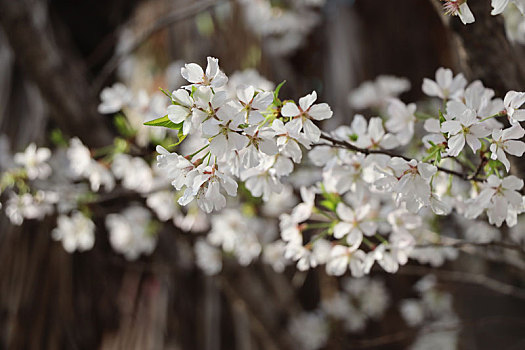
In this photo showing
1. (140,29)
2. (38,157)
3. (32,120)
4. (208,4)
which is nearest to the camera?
(38,157)

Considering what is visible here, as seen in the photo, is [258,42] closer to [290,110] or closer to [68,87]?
[68,87]

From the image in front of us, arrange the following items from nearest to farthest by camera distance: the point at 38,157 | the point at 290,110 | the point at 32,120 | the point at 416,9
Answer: the point at 290,110
the point at 38,157
the point at 32,120
the point at 416,9

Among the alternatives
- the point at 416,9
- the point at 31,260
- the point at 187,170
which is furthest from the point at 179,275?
the point at 416,9

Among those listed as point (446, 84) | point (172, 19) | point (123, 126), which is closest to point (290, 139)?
point (446, 84)

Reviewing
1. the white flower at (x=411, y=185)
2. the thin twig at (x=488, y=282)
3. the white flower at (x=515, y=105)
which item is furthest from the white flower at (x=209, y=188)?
the thin twig at (x=488, y=282)

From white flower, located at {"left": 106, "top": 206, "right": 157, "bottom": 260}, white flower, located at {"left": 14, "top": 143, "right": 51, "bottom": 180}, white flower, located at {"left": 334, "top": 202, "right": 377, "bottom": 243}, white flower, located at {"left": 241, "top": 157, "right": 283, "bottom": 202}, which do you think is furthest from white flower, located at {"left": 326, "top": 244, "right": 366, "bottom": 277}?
white flower, located at {"left": 106, "top": 206, "right": 157, "bottom": 260}

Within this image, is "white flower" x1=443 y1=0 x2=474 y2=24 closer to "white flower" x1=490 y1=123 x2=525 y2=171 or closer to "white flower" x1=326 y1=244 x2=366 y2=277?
"white flower" x1=490 y1=123 x2=525 y2=171

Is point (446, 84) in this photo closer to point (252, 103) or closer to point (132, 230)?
point (252, 103)

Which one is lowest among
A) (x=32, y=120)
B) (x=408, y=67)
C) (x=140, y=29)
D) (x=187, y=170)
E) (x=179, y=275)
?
(x=179, y=275)

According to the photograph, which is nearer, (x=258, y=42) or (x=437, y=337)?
(x=437, y=337)
